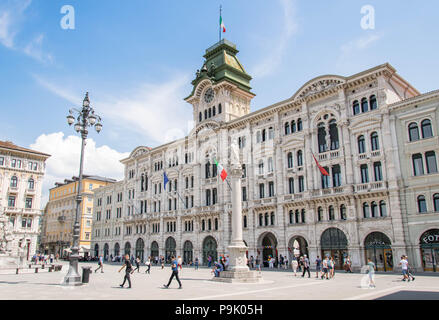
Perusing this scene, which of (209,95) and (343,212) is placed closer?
(343,212)

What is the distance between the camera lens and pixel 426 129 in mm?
33438

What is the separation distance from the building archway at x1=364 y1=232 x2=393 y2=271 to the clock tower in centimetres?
2571

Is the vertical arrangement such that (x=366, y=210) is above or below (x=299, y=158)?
below

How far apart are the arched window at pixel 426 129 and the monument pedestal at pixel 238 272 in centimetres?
2083

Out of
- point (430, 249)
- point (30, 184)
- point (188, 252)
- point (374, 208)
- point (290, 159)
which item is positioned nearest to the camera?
point (430, 249)

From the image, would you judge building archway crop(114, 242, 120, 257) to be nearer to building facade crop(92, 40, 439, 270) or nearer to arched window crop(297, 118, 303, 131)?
building facade crop(92, 40, 439, 270)

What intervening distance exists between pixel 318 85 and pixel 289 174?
10.7 m

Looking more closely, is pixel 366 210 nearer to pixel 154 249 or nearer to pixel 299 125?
pixel 299 125

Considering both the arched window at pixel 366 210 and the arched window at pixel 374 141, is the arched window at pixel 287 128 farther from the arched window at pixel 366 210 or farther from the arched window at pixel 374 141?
the arched window at pixel 366 210

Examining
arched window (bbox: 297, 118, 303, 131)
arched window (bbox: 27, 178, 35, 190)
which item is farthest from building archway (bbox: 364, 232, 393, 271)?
arched window (bbox: 27, 178, 35, 190)

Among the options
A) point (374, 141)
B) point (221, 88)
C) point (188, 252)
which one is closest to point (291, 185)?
point (374, 141)

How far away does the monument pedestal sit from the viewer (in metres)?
24.0
